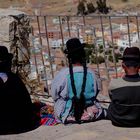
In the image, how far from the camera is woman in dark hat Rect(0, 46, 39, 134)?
470 cm

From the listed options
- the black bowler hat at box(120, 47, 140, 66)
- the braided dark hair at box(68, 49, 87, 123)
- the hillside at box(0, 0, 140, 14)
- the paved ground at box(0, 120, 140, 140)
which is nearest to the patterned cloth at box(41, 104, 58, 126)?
the paved ground at box(0, 120, 140, 140)

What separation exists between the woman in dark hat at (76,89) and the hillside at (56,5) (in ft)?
251

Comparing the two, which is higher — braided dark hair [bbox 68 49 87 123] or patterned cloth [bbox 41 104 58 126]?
braided dark hair [bbox 68 49 87 123]

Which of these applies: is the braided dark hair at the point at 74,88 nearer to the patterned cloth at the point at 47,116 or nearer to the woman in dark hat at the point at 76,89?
the woman in dark hat at the point at 76,89

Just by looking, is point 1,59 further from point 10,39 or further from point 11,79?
point 10,39

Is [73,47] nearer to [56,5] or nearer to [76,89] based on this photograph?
[76,89]

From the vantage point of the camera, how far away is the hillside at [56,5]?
83.3m

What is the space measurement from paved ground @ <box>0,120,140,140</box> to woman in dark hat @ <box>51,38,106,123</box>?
3.9 inches

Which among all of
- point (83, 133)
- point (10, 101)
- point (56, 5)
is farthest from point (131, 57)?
point (56, 5)

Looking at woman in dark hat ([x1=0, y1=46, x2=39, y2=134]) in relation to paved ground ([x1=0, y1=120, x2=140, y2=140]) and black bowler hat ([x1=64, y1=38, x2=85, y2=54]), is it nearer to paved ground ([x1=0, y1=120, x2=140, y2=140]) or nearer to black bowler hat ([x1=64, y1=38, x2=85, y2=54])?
paved ground ([x1=0, y1=120, x2=140, y2=140])

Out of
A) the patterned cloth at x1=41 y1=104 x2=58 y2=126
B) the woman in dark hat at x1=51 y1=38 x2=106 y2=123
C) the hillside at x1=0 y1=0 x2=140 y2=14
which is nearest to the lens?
the woman in dark hat at x1=51 y1=38 x2=106 y2=123

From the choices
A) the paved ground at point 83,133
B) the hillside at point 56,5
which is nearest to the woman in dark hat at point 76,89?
the paved ground at point 83,133

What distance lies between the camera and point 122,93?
452 cm

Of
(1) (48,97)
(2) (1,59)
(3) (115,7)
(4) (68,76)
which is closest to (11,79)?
(2) (1,59)
